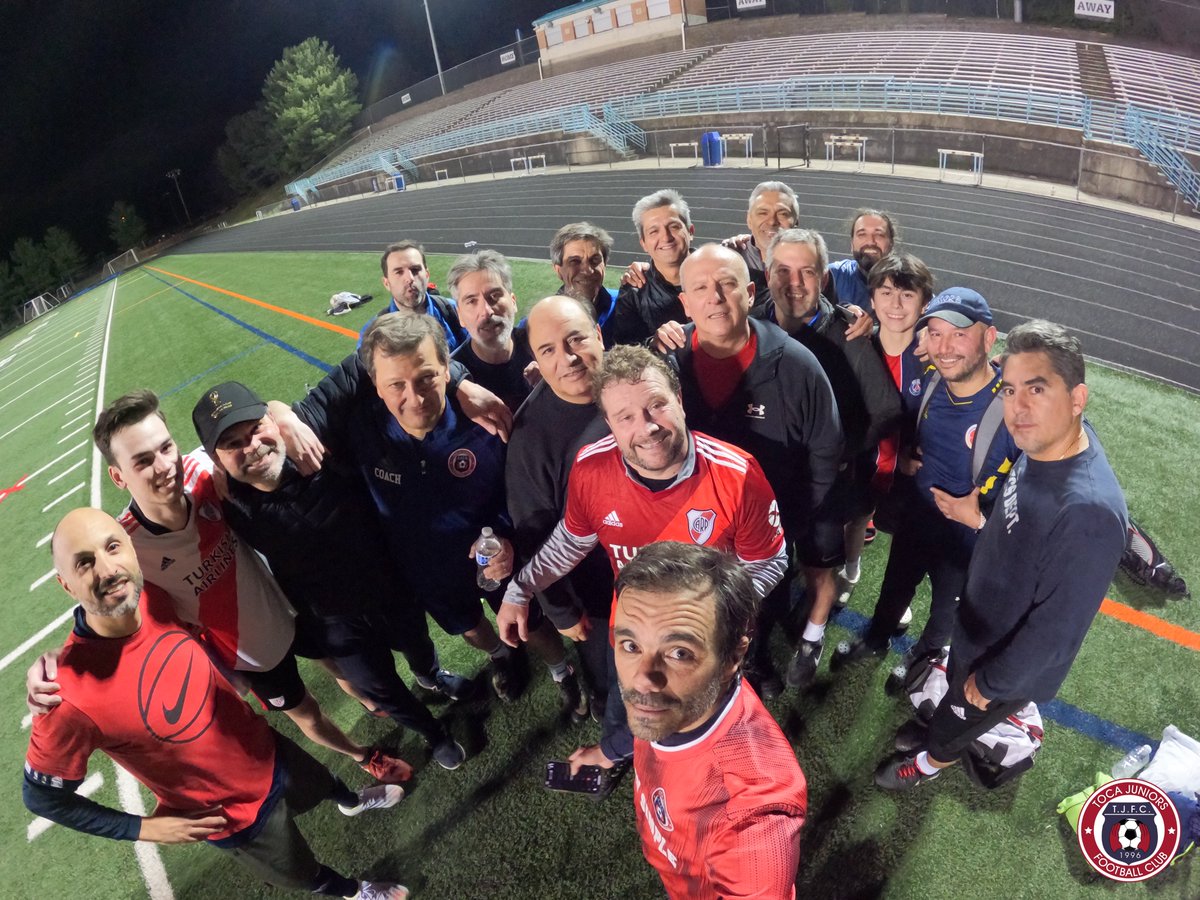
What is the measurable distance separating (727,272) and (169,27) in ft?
238

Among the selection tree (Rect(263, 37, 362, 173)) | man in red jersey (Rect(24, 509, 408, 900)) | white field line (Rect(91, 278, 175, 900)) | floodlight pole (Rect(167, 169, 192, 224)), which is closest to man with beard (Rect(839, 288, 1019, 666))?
man in red jersey (Rect(24, 509, 408, 900))

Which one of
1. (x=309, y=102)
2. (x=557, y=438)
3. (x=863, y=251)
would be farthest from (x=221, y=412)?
(x=309, y=102)

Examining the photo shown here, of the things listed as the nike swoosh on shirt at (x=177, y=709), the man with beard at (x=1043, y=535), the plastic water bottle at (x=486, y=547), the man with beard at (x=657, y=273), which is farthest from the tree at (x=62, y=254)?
the man with beard at (x=1043, y=535)

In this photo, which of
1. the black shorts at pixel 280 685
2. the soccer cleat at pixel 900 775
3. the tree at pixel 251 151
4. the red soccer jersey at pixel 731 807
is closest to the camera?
the red soccer jersey at pixel 731 807

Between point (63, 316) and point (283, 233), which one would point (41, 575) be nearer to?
point (283, 233)

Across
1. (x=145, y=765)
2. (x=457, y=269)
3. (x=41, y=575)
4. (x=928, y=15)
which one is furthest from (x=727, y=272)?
(x=928, y=15)

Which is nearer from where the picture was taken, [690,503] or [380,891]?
[690,503]

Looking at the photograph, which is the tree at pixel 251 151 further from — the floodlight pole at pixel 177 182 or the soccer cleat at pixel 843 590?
the soccer cleat at pixel 843 590

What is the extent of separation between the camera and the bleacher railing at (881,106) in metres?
12.9

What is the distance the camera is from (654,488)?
2.20m

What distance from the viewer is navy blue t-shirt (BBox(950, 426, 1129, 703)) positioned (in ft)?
6.07

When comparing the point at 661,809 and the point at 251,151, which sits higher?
the point at 251,151

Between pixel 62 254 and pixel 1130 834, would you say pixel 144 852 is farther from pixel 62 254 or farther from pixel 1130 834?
pixel 62 254

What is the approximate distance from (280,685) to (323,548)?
31.2 inches
